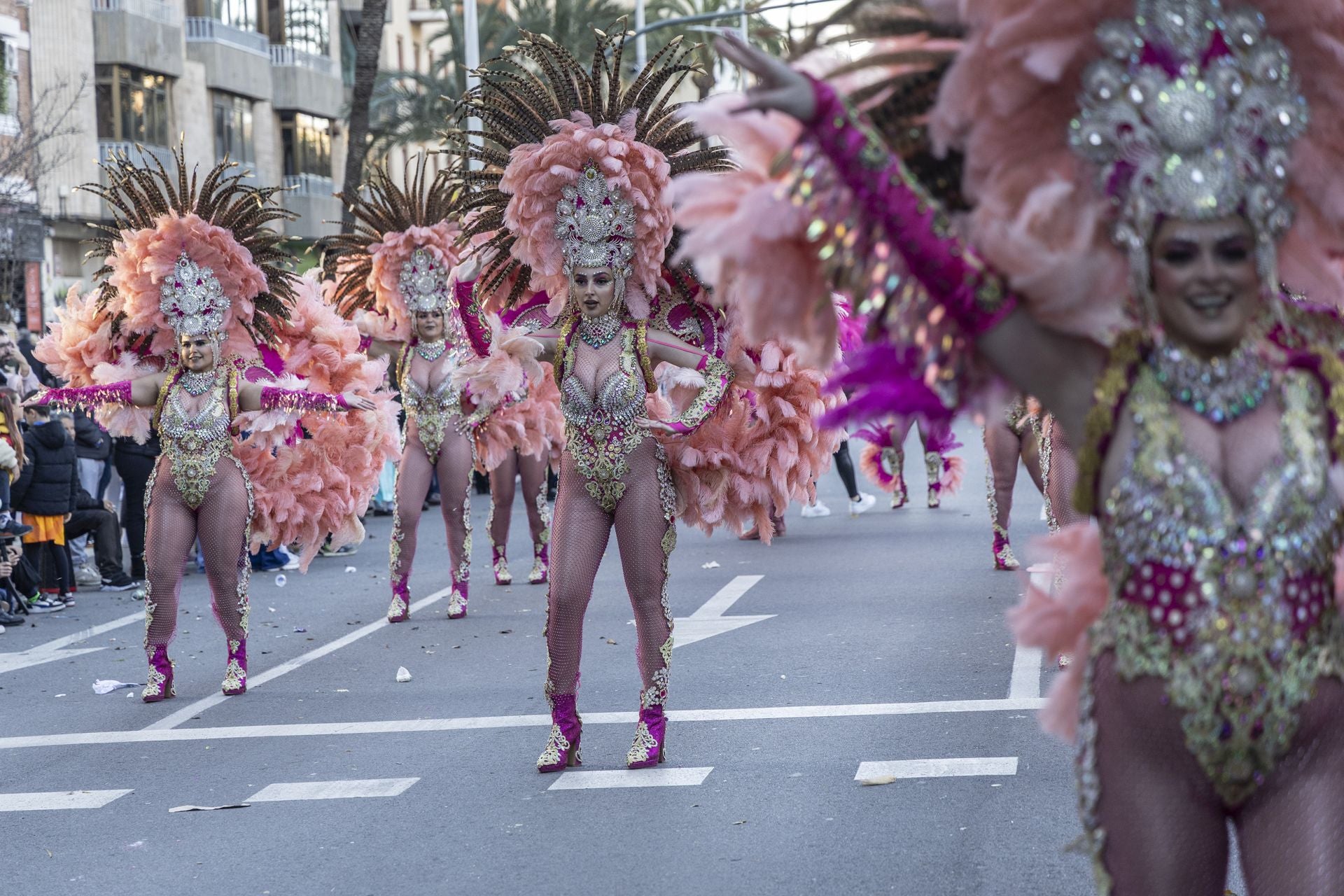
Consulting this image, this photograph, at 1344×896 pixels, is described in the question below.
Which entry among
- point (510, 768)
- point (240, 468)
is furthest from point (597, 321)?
point (240, 468)

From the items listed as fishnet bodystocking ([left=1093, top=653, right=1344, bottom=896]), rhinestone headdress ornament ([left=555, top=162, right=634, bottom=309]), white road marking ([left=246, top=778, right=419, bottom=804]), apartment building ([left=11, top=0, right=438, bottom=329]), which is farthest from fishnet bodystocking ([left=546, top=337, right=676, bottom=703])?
apartment building ([left=11, top=0, right=438, bottom=329])

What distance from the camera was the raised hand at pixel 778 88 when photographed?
10.0ft

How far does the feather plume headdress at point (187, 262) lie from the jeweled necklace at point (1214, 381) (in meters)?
6.72

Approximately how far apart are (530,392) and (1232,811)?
10162 millimetres

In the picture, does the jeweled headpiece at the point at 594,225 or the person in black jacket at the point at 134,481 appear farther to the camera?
the person in black jacket at the point at 134,481

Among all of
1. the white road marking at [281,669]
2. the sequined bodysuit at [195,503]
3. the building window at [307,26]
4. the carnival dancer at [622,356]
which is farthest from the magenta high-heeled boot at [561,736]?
the building window at [307,26]

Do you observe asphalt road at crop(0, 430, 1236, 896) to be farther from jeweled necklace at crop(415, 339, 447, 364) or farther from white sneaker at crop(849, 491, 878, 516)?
white sneaker at crop(849, 491, 878, 516)

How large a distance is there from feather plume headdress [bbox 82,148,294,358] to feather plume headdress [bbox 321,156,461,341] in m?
2.21

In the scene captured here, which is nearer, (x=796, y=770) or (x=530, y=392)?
(x=796, y=770)

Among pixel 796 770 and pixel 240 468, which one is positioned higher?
pixel 240 468

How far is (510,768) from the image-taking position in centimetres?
693

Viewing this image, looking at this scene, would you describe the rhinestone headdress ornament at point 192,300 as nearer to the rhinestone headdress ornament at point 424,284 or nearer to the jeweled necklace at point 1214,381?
the rhinestone headdress ornament at point 424,284

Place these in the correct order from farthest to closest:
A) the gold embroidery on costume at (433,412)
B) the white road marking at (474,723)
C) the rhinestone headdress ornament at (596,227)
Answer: the gold embroidery on costume at (433,412), the white road marking at (474,723), the rhinestone headdress ornament at (596,227)

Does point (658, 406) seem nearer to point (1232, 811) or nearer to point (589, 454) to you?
point (589, 454)
